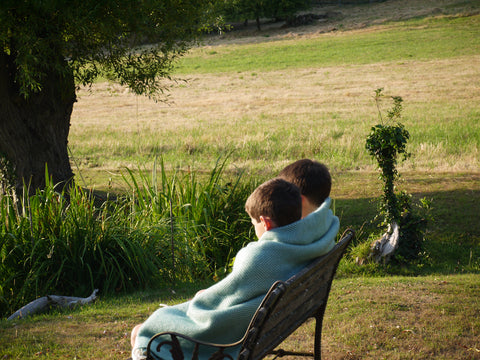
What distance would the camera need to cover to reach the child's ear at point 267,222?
10.3ft

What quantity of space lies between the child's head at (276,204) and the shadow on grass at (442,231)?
4404mm

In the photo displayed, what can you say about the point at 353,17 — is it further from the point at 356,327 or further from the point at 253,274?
the point at 253,274

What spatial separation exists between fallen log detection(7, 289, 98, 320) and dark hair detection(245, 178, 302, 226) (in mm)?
3428

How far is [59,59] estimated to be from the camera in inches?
380

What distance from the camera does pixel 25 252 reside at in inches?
262

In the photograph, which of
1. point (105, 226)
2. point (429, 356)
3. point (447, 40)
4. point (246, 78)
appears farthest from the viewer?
point (447, 40)

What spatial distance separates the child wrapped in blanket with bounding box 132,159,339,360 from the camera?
298 centimetres

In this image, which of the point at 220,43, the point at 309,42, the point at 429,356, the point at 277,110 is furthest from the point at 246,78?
Answer: the point at 429,356

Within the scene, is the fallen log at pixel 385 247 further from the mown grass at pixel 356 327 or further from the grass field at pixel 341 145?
the mown grass at pixel 356 327

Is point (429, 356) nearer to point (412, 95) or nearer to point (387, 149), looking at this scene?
point (387, 149)

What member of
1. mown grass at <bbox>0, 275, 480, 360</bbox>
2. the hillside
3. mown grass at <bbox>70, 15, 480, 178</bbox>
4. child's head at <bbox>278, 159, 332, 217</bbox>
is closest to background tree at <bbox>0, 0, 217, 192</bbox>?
mown grass at <bbox>70, 15, 480, 178</bbox>

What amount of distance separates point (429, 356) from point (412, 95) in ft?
72.9

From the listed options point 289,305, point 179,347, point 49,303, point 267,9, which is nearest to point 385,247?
point 49,303

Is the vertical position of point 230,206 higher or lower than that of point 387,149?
lower
